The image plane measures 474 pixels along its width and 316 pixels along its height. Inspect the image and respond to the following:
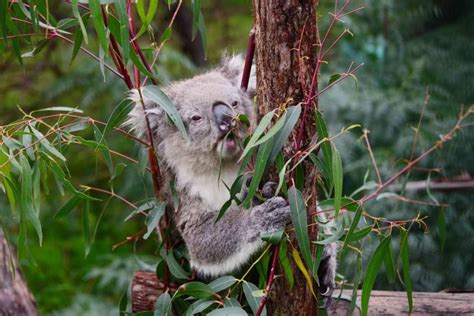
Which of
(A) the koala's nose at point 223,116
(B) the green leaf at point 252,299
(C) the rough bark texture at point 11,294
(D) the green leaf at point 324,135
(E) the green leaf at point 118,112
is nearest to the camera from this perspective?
(D) the green leaf at point 324,135

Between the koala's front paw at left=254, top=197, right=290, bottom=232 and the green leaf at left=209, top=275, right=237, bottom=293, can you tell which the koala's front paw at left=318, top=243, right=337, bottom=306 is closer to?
the koala's front paw at left=254, top=197, right=290, bottom=232

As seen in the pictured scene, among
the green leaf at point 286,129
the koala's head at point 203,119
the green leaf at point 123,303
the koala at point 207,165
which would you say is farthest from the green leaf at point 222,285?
the green leaf at point 123,303

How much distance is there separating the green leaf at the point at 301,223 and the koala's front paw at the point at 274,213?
34 cm

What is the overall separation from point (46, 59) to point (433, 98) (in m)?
3.15

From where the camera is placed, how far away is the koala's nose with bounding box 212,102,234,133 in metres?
3.02

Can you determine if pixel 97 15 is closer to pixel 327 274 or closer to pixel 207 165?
pixel 207 165

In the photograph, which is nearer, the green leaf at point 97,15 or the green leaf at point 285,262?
the green leaf at point 97,15

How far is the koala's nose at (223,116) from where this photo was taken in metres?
3.02

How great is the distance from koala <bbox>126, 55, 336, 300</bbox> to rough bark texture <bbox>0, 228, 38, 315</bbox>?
37.9 inches

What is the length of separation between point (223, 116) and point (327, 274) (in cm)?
73

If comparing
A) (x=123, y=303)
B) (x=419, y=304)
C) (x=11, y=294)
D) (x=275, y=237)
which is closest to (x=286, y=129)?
(x=275, y=237)

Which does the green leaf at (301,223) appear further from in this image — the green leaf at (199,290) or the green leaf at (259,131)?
the green leaf at (199,290)

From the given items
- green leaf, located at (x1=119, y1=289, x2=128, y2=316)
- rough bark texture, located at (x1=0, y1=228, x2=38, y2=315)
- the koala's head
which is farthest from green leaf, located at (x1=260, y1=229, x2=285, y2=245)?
rough bark texture, located at (x1=0, y1=228, x2=38, y2=315)

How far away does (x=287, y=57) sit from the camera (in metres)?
2.40
